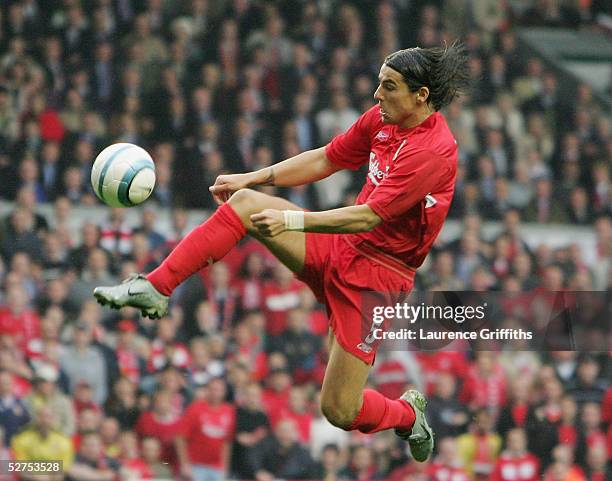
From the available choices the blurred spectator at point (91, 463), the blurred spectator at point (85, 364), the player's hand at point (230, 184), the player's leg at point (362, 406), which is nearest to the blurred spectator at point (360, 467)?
the blurred spectator at point (91, 463)

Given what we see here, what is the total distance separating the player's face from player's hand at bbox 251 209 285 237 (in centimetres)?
82

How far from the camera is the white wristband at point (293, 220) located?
582 centimetres

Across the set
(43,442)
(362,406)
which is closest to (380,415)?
(362,406)

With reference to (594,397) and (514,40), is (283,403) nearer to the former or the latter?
(594,397)

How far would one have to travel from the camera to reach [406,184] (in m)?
6.06

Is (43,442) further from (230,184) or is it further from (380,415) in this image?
(230,184)

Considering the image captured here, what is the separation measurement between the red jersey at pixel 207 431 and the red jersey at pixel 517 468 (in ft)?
6.51

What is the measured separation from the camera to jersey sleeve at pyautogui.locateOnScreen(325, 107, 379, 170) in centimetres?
661

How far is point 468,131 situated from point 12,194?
14.9ft

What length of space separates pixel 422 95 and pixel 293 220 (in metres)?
0.94

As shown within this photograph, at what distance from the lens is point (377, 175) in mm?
6344

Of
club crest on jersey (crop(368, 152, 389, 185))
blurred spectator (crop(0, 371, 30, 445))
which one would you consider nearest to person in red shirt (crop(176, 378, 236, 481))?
blurred spectator (crop(0, 371, 30, 445))

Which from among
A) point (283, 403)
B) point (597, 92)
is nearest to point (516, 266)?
point (283, 403)

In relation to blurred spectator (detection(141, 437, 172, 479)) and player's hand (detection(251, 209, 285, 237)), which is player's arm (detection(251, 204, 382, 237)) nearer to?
player's hand (detection(251, 209, 285, 237))
